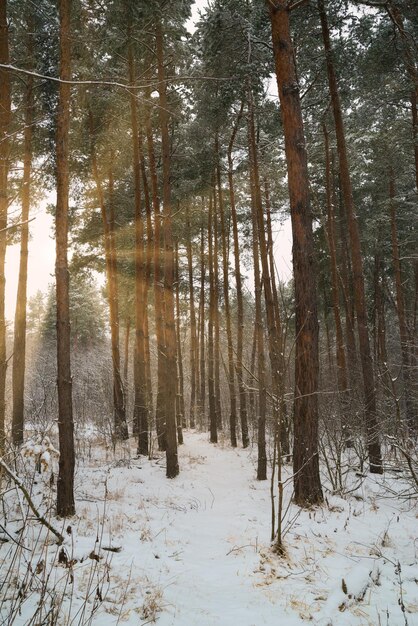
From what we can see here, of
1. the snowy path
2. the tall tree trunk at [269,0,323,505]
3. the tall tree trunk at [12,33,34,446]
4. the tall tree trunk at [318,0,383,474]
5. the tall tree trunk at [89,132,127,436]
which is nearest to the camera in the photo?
the snowy path


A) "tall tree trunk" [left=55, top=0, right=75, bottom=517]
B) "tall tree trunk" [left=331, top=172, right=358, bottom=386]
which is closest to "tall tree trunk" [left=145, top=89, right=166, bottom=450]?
"tall tree trunk" [left=55, top=0, right=75, bottom=517]

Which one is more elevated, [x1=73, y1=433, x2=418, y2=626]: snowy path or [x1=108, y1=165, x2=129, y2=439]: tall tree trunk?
[x1=108, y1=165, x2=129, y2=439]: tall tree trunk

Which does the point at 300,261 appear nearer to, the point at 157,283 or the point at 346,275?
the point at 157,283

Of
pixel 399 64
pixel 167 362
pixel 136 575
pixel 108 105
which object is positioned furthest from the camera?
pixel 108 105

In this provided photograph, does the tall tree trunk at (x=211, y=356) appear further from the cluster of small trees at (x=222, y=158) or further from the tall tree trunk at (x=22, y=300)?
the tall tree trunk at (x=22, y=300)

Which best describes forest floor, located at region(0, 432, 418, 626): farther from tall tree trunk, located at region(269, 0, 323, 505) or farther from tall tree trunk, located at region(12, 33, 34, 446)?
tall tree trunk, located at region(12, 33, 34, 446)

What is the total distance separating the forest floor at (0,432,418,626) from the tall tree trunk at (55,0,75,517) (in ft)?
2.08

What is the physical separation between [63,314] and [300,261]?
413cm

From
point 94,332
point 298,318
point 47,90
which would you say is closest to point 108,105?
point 47,90

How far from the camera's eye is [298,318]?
6.46 meters

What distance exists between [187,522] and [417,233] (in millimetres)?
14307

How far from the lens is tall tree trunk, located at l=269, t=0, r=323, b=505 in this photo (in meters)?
6.26

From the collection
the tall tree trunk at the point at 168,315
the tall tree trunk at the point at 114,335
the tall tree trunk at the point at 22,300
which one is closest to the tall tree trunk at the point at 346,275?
the tall tree trunk at the point at 168,315

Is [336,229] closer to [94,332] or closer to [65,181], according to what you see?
[65,181]
